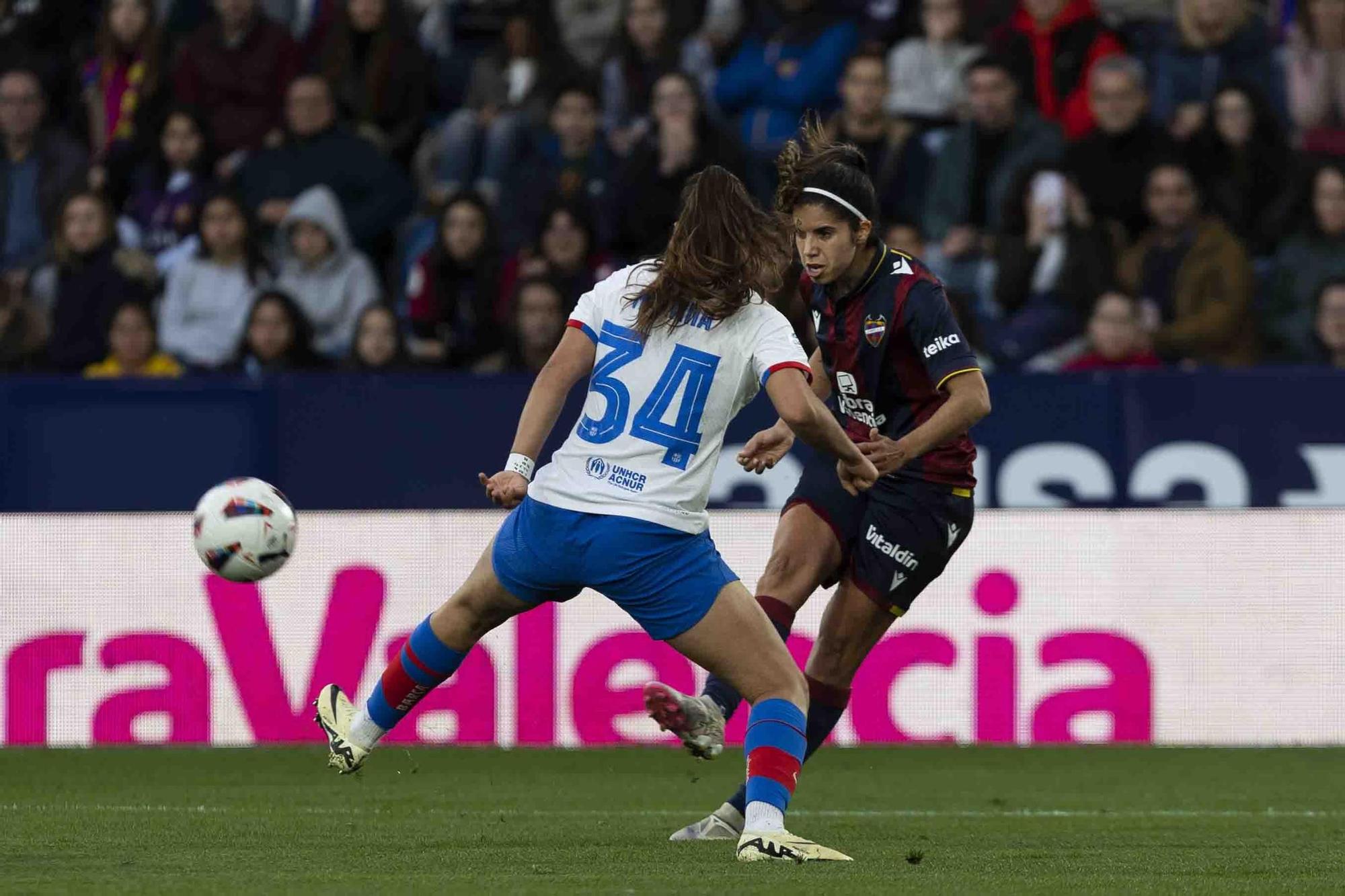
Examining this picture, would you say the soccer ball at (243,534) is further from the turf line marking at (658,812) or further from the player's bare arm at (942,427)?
the player's bare arm at (942,427)

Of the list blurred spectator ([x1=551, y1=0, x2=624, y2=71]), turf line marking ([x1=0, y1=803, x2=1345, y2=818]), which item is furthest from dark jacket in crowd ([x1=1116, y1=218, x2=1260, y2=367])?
turf line marking ([x1=0, y1=803, x2=1345, y2=818])

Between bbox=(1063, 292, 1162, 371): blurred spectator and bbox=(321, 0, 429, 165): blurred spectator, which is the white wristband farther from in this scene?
bbox=(321, 0, 429, 165): blurred spectator

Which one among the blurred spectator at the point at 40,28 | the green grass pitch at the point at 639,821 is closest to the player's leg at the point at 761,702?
the green grass pitch at the point at 639,821

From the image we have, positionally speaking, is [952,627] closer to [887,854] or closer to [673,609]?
[887,854]

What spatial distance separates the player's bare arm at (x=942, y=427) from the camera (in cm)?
658

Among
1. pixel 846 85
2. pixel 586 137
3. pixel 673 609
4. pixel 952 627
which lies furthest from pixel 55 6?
pixel 673 609

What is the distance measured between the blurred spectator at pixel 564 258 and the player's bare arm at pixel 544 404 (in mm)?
7076

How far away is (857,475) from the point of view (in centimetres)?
620

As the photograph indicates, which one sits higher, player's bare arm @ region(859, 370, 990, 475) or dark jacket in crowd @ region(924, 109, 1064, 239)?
dark jacket in crowd @ region(924, 109, 1064, 239)

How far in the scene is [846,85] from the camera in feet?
44.7

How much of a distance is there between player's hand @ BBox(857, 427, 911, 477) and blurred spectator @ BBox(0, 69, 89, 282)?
9181 millimetres

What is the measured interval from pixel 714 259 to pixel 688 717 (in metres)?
1.31

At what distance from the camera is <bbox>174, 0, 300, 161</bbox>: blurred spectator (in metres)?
15.0

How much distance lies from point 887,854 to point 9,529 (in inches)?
235
